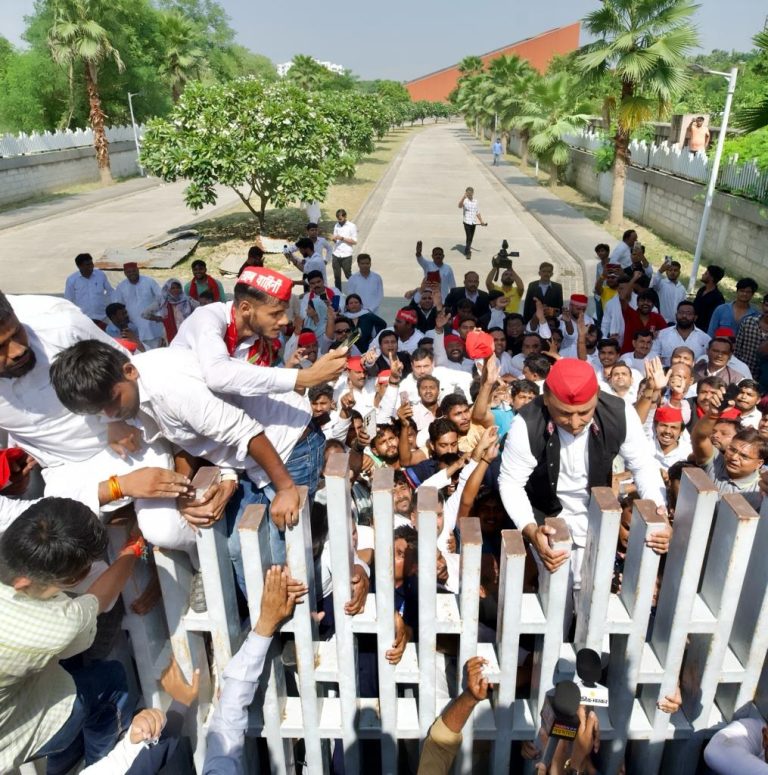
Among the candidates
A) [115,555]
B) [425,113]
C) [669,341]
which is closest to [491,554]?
[115,555]

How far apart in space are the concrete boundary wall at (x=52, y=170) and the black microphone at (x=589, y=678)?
28.5 meters

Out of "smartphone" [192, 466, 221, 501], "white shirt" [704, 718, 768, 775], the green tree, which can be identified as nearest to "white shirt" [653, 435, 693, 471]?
"white shirt" [704, 718, 768, 775]

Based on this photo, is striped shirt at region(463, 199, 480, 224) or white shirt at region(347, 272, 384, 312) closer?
white shirt at region(347, 272, 384, 312)

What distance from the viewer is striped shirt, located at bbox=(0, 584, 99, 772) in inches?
66.7

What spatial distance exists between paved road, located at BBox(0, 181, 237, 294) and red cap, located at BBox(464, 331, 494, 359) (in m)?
10.8

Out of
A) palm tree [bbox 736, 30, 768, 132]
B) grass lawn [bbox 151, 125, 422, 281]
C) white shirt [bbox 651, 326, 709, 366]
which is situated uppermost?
palm tree [bbox 736, 30, 768, 132]

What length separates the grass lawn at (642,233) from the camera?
42.8 ft

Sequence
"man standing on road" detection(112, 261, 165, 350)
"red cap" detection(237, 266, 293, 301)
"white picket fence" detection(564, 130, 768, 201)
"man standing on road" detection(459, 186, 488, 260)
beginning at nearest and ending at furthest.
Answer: "red cap" detection(237, 266, 293, 301), "man standing on road" detection(112, 261, 165, 350), "white picket fence" detection(564, 130, 768, 201), "man standing on road" detection(459, 186, 488, 260)

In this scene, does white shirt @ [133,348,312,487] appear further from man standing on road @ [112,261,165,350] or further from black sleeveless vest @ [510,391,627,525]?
man standing on road @ [112,261,165,350]

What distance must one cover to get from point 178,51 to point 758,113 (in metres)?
32.3

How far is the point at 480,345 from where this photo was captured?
5.63m

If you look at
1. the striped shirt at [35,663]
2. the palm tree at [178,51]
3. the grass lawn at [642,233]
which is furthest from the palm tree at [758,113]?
the palm tree at [178,51]

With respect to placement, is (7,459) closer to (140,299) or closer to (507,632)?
(507,632)

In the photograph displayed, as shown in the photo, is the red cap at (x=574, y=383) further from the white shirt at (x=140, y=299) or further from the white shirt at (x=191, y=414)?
the white shirt at (x=140, y=299)
